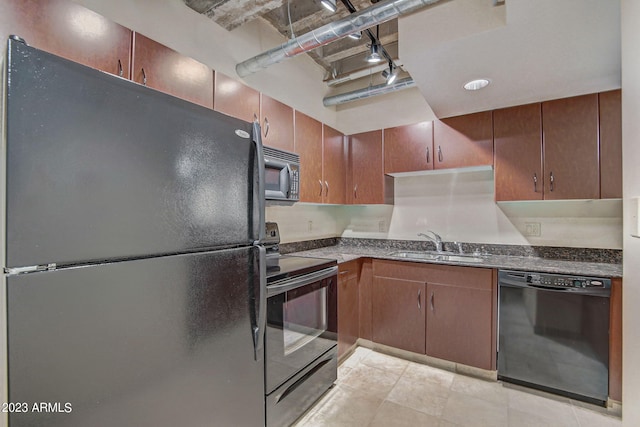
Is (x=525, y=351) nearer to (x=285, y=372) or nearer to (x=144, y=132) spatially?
(x=285, y=372)

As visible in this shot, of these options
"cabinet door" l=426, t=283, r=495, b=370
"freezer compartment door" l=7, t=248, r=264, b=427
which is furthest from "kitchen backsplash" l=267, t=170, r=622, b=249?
"freezer compartment door" l=7, t=248, r=264, b=427

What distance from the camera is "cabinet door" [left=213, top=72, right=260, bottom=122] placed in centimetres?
184

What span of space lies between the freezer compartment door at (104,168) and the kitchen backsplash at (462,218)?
156cm

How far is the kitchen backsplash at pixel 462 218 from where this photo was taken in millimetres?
2400

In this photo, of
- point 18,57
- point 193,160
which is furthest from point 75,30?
point 193,160

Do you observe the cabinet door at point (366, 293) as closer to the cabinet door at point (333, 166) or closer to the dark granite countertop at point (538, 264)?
the dark granite countertop at point (538, 264)

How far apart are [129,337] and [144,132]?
648 millimetres

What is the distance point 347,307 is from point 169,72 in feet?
7.18

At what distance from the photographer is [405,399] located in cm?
204

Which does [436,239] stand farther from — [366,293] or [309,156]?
[309,156]

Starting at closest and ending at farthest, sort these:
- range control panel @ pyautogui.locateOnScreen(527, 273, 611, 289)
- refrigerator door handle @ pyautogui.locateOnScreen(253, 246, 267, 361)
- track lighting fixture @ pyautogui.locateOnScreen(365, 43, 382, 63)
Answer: refrigerator door handle @ pyautogui.locateOnScreen(253, 246, 267, 361), range control panel @ pyautogui.locateOnScreen(527, 273, 611, 289), track lighting fixture @ pyautogui.locateOnScreen(365, 43, 382, 63)

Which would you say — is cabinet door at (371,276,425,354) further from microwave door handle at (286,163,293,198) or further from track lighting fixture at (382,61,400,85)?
track lighting fixture at (382,61,400,85)

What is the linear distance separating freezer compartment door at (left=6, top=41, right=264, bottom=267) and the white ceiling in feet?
4.35

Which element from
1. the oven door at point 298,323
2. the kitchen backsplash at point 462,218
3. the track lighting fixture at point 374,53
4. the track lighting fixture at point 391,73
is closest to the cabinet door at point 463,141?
the kitchen backsplash at point 462,218
